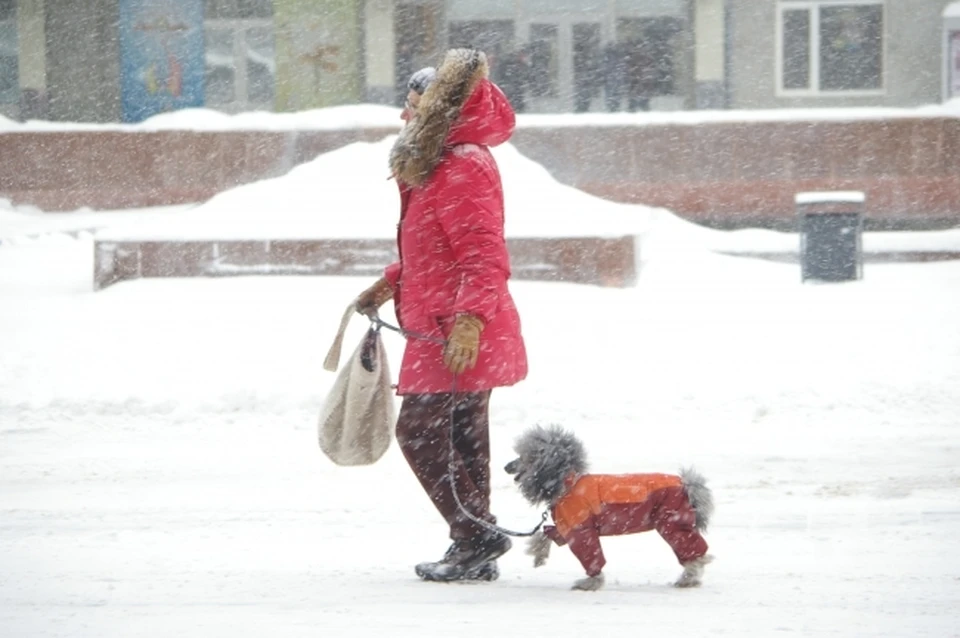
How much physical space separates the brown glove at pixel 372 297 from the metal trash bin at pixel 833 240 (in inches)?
341

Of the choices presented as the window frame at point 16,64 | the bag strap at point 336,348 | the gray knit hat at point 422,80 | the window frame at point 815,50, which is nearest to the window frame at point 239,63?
the window frame at point 16,64

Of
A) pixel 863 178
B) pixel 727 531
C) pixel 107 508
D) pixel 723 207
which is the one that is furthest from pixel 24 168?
pixel 727 531

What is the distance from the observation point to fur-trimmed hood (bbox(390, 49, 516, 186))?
15.4 feet

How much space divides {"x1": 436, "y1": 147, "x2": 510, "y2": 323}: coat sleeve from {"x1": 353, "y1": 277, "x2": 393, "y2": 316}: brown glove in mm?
463

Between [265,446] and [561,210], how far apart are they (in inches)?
250

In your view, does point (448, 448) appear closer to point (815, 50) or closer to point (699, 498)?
point (699, 498)

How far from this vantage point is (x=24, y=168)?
20.5m

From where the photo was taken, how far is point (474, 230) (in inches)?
185

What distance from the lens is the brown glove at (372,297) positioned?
5.13 m

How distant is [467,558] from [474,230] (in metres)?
1.07

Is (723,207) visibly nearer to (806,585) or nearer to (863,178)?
(863,178)

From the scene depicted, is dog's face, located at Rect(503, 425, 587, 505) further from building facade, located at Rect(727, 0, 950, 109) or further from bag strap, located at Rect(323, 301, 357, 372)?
building facade, located at Rect(727, 0, 950, 109)

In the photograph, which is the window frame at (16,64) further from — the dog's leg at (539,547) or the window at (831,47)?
the dog's leg at (539,547)

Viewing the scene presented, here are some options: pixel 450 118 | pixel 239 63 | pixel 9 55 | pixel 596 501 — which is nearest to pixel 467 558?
pixel 596 501
